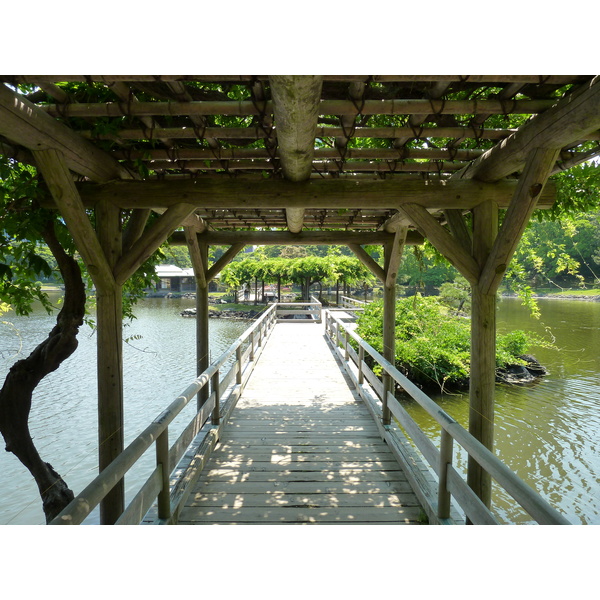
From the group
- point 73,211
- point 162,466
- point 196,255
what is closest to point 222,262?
point 196,255

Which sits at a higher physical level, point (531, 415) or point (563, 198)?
point (563, 198)

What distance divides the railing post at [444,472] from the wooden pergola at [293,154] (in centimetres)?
60

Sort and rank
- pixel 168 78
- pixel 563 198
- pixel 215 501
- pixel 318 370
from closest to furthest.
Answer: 1. pixel 168 78
2. pixel 215 501
3. pixel 563 198
4. pixel 318 370

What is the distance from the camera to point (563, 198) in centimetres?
380

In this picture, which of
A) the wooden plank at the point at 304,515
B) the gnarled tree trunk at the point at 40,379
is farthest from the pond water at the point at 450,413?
the wooden plank at the point at 304,515

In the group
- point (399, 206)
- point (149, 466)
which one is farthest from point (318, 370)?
point (399, 206)

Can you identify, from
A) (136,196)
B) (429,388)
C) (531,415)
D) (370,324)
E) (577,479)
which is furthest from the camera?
(370,324)

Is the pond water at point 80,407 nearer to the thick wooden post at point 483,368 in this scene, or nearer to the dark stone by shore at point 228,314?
the thick wooden post at point 483,368

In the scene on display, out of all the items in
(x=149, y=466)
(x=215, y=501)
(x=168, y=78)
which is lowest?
(x=149, y=466)

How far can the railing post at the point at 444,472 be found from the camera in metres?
2.34

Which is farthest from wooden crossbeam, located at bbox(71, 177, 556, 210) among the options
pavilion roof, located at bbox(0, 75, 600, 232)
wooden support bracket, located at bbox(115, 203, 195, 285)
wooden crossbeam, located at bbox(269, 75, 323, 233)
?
wooden crossbeam, located at bbox(269, 75, 323, 233)
